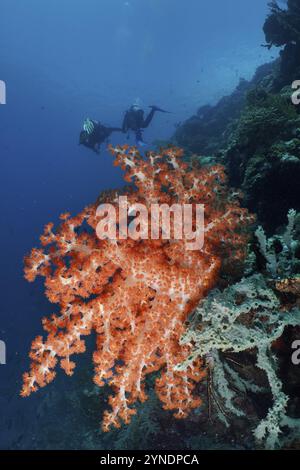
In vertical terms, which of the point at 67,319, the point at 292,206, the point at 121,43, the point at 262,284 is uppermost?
the point at 121,43

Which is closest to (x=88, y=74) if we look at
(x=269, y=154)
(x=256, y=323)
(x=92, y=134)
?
(x=92, y=134)

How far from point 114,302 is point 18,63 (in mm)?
78401

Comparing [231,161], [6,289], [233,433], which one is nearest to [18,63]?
[6,289]

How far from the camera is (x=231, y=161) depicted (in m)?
7.88

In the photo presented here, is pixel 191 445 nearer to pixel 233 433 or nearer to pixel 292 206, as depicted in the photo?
pixel 233 433

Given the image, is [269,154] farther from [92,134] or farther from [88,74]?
[88,74]

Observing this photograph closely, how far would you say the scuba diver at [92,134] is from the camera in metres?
12.8

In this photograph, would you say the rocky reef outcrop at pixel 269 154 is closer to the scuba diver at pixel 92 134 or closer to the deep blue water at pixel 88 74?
the scuba diver at pixel 92 134

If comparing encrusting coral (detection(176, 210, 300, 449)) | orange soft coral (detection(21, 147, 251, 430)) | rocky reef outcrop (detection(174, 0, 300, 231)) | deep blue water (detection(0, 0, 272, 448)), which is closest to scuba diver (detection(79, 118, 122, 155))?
rocky reef outcrop (detection(174, 0, 300, 231))

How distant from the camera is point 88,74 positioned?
302 ft

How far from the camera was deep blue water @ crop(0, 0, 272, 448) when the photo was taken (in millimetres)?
71125

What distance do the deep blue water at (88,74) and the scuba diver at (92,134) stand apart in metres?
42.7

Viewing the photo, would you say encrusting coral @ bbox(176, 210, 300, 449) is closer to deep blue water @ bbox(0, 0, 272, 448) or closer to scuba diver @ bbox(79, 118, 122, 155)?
scuba diver @ bbox(79, 118, 122, 155)

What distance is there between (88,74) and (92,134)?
9075 centimetres
